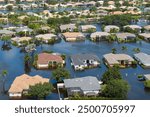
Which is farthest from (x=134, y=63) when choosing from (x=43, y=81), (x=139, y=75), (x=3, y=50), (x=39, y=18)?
(x=39, y=18)

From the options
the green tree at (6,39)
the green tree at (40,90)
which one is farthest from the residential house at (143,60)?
the green tree at (6,39)

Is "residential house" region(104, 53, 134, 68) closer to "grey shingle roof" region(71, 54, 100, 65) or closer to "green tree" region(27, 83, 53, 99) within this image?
"grey shingle roof" region(71, 54, 100, 65)

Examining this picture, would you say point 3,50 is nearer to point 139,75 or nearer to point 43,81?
point 43,81

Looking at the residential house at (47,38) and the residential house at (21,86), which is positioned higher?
the residential house at (21,86)

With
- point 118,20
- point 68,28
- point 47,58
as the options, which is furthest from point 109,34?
point 47,58

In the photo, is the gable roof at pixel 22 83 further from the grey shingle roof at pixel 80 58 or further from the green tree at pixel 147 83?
the green tree at pixel 147 83

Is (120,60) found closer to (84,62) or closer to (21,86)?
(84,62)
